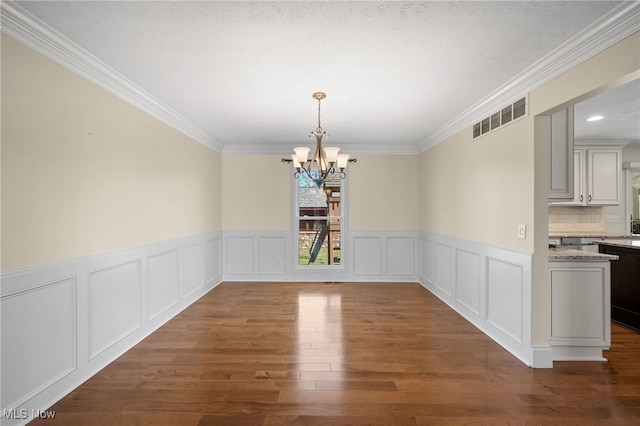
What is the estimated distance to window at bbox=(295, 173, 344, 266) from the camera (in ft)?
19.4

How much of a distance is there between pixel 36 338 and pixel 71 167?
117 cm

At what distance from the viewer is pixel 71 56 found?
7.37ft

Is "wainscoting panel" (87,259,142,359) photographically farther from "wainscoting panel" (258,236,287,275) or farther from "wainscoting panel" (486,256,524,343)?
"wainscoting panel" (486,256,524,343)

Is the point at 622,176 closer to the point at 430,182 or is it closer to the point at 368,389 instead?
the point at 430,182

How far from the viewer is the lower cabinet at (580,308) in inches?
108

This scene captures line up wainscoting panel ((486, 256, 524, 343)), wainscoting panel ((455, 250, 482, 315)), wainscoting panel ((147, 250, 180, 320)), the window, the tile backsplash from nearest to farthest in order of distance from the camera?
wainscoting panel ((486, 256, 524, 343)), wainscoting panel ((147, 250, 180, 320)), wainscoting panel ((455, 250, 482, 315)), the tile backsplash, the window

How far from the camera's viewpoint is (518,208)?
2873 millimetres

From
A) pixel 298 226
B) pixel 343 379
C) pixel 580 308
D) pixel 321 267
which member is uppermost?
pixel 298 226

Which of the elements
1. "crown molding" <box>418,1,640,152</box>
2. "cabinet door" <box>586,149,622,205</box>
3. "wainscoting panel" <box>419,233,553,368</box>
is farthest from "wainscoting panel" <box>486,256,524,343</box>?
"cabinet door" <box>586,149,622,205</box>

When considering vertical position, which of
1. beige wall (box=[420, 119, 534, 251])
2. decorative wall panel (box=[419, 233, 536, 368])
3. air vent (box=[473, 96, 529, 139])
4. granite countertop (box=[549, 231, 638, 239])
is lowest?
decorative wall panel (box=[419, 233, 536, 368])

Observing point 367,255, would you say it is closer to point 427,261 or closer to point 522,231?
point 427,261

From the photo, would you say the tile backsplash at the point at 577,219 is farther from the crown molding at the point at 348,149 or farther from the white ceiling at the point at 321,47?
the white ceiling at the point at 321,47

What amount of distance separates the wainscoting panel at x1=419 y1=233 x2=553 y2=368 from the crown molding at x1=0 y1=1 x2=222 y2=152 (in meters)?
3.85

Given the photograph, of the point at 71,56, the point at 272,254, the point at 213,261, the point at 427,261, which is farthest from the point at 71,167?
the point at 427,261
